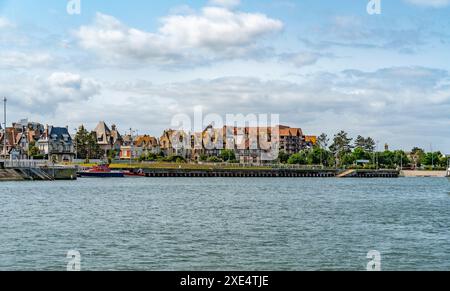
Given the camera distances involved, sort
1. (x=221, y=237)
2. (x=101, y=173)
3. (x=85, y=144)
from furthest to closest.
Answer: (x=85, y=144) < (x=101, y=173) < (x=221, y=237)

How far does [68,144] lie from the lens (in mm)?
172250

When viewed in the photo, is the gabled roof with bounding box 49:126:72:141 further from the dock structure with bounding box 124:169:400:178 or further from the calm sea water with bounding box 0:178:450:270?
the calm sea water with bounding box 0:178:450:270

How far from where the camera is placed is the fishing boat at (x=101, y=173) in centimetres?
14262

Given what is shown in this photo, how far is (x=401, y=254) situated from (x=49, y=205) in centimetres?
3519

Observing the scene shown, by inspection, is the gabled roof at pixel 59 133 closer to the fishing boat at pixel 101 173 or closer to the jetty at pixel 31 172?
the fishing boat at pixel 101 173

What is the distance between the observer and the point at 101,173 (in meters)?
144

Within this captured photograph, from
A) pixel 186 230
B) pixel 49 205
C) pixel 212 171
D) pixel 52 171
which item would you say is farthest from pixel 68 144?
pixel 186 230

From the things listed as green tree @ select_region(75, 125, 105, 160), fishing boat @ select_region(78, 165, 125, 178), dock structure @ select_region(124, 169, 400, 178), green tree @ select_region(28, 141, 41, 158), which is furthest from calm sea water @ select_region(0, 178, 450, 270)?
green tree @ select_region(75, 125, 105, 160)

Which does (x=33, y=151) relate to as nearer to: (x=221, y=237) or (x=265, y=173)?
(x=265, y=173)

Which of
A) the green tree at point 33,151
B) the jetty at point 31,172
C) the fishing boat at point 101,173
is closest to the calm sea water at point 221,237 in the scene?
the jetty at point 31,172

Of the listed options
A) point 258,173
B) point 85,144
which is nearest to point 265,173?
point 258,173

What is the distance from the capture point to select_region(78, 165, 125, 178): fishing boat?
14262cm
